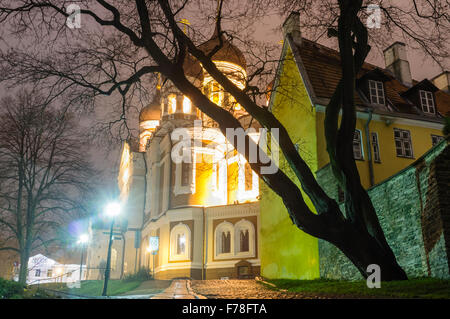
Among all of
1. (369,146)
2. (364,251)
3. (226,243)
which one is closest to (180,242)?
(226,243)

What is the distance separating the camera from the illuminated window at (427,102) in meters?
21.7

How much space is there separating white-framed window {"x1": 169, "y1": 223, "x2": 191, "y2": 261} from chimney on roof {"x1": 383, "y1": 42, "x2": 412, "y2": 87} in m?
18.6

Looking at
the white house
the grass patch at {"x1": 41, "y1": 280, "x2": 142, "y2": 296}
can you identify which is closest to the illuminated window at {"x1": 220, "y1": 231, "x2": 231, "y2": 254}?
the grass patch at {"x1": 41, "y1": 280, "x2": 142, "y2": 296}

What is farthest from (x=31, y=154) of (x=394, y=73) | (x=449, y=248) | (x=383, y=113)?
(x=394, y=73)

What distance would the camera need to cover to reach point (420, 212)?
11.4m

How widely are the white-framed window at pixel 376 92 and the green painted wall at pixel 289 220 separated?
11.0 ft

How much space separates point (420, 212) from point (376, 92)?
10.4 metres

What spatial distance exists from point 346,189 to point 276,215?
39.0 feet

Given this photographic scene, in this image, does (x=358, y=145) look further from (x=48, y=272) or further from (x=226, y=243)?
(x=48, y=272)

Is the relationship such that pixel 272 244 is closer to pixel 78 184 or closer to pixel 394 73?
pixel 78 184

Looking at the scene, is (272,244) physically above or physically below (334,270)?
above

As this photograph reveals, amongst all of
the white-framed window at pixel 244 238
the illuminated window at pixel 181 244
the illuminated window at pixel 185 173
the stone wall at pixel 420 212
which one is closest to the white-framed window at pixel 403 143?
the stone wall at pixel 420 212

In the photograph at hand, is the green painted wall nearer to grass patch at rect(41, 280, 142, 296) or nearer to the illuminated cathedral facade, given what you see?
the illuminated cathedral facade

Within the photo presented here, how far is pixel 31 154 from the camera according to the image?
843 inches
